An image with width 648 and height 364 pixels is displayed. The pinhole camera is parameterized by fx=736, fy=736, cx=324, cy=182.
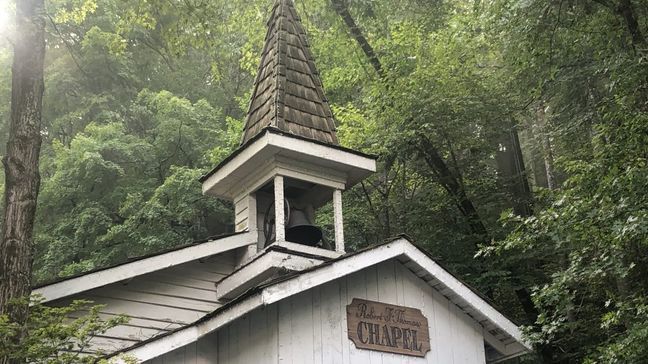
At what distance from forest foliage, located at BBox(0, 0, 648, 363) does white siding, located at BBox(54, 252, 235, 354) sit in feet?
12.1

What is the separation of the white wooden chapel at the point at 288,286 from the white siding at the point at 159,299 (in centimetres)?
1

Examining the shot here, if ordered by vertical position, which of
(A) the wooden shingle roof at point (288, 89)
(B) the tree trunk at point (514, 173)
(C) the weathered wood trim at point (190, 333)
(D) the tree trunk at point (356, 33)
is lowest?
(C) the weathered wood trim at point (190, 333)

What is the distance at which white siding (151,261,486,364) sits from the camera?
8.51 m

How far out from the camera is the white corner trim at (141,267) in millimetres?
8586

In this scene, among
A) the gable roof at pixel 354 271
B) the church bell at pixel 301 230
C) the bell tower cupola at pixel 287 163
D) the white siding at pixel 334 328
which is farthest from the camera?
the church bell at pixel 301 230

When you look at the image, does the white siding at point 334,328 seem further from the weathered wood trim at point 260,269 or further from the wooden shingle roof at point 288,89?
the wooden shingle roof at point 288,89

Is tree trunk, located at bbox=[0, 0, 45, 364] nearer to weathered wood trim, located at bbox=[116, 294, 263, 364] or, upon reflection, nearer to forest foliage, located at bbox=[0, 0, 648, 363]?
weathered wood trim, located at bbox=[116, 294, 263, 364]

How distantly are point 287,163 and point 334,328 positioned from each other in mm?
2333

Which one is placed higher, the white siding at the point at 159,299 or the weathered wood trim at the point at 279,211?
the weathered wood trim at the point at 279,211

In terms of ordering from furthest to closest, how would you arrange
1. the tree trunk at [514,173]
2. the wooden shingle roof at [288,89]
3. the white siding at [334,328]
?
the tree trunk at [514,173] → the wooden shingle roof at [288,89] → the white siding at [334,328]

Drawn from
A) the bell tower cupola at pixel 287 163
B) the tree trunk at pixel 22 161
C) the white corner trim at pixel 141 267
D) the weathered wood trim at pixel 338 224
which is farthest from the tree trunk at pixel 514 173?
the tree trunk at pixel 22 161

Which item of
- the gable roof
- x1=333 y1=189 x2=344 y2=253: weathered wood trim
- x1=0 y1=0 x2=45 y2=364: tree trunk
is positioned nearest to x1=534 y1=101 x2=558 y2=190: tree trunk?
the gable roof

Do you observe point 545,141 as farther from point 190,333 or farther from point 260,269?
point 190,333

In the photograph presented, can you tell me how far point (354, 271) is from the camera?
8875 millimetres
